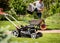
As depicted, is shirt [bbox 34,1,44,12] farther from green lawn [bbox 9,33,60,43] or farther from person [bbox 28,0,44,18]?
green lawn [bbox 9,33,60,43]

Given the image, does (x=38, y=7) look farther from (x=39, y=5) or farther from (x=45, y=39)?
(x=45, y=39)

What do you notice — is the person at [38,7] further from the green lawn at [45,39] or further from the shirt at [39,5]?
the green lawn at [45,39]

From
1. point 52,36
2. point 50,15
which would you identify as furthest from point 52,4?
point 52,36

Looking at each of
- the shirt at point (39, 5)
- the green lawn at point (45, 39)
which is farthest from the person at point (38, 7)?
the green lawn at point (45, 39)

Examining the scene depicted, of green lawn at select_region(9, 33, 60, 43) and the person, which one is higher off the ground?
the person

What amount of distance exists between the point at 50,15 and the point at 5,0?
1.40m

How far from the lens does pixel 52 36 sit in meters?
6.45

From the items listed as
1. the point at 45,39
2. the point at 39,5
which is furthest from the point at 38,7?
the point at 45,39

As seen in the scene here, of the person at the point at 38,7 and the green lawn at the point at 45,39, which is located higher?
the person at the point at 38,7

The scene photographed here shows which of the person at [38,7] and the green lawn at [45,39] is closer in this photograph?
the green lawn at [45,39]

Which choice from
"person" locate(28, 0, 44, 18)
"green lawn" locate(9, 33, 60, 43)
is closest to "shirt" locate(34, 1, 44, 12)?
"person" locate(28, 0, 44, 18)

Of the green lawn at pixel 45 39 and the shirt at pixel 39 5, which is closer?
the green lawn at pixel 45 39

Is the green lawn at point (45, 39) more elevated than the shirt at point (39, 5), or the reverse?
the shirt at point (39, 5)

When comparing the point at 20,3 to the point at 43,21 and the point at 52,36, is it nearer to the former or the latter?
the point at 43,21
